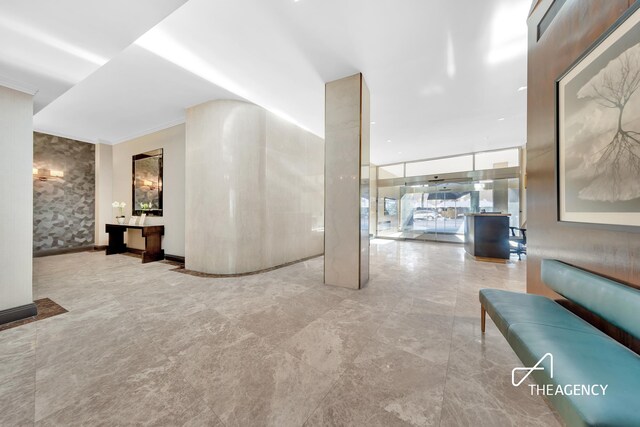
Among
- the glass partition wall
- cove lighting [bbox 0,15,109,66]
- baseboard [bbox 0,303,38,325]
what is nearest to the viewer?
cove lighting [bbox 0,15,109,66]

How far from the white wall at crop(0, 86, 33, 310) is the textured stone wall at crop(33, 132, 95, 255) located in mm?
5321

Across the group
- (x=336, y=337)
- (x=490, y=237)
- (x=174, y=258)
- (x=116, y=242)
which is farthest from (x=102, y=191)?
(x=490, y=237)

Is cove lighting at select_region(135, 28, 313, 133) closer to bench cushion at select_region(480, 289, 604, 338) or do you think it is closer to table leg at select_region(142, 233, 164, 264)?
table leg at select_region(142, 233, 164, 264)

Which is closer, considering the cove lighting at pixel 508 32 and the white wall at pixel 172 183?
the cove lighting at pixel 508 32

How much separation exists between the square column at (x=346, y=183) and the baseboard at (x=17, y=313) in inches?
159

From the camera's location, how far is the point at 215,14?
101 inches

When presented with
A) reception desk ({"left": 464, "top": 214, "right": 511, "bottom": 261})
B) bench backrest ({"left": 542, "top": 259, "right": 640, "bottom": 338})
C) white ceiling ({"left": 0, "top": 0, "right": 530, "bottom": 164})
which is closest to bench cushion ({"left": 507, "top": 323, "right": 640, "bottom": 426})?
bench backrest ({"left": 542, "top": 259, "right": 640, "bottom": 338})

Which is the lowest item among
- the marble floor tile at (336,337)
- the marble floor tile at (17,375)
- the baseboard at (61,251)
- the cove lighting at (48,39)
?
the marble floor tile at (17,375)

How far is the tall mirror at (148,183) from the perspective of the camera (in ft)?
19.9

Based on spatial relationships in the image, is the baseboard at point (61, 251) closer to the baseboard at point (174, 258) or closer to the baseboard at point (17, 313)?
the baseboard at point (174, 258)

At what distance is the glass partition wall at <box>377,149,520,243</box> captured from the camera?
26.2 feet

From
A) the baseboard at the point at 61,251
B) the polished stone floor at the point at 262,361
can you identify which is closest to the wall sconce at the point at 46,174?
the baseboard at the point at 61,251

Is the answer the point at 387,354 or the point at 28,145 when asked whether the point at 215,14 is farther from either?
the point at 387,354

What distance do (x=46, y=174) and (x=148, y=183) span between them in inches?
120
